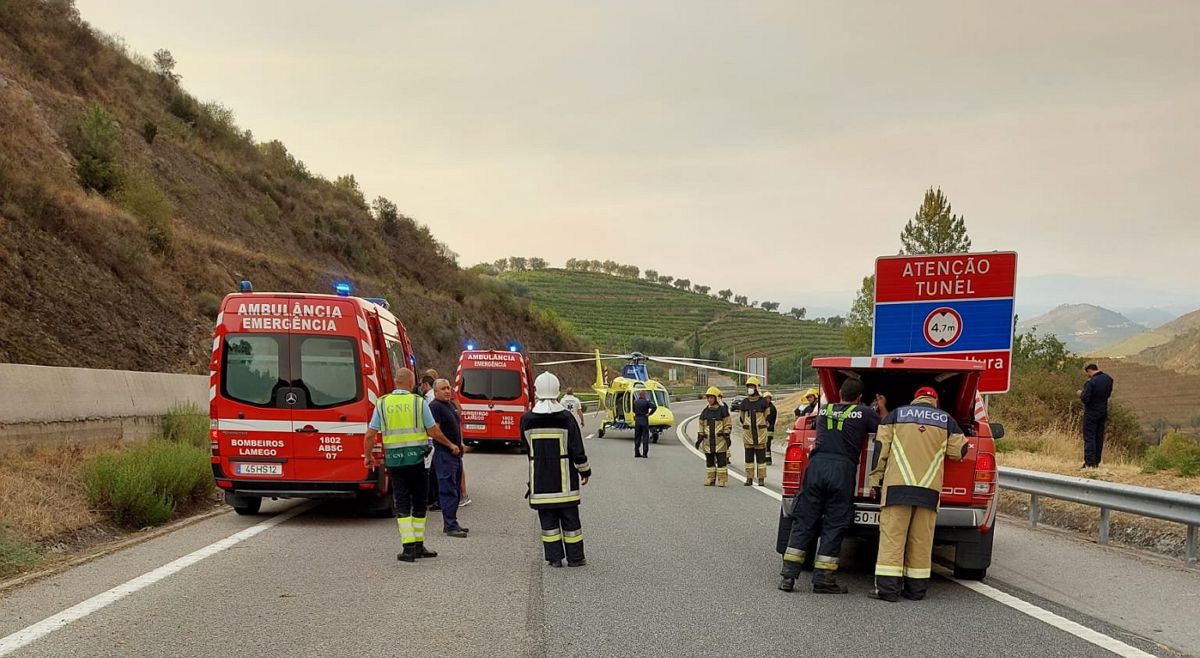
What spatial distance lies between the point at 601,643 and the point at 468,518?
6495mm

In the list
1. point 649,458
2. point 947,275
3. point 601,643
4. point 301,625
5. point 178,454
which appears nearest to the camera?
point 601,643

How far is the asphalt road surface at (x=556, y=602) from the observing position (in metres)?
5.95

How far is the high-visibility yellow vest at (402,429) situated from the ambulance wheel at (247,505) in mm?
2807

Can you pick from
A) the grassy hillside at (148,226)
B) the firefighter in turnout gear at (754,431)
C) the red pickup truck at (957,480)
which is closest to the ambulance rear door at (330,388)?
the red pickup truck at (957,480)

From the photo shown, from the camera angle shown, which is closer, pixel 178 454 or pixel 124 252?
pixel 178 454

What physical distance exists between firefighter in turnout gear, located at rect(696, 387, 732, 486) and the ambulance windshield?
8.62m

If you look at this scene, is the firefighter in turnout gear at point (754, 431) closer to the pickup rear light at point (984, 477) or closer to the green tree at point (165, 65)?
the pickup rear light at point (984, 477)

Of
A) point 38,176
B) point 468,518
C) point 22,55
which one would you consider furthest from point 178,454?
point 22,55

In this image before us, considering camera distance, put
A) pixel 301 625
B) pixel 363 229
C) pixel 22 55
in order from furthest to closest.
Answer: pixel 363 229
pixel 22 55
pixel 301 625

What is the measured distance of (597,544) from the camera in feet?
33.0

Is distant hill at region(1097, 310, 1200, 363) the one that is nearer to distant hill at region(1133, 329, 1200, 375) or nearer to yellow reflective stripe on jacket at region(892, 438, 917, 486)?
distant hill at region(1133, 329, 1200, 375)

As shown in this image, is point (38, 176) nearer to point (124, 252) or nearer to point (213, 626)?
point (124, 252)

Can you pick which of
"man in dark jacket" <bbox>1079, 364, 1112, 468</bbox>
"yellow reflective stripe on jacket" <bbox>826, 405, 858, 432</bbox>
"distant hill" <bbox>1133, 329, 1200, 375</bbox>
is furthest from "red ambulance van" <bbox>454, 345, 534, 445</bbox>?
"distant hill" <bbox>1133, 329, 1200, 375</bbox>

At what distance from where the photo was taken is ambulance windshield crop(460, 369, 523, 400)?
80.9 feet
